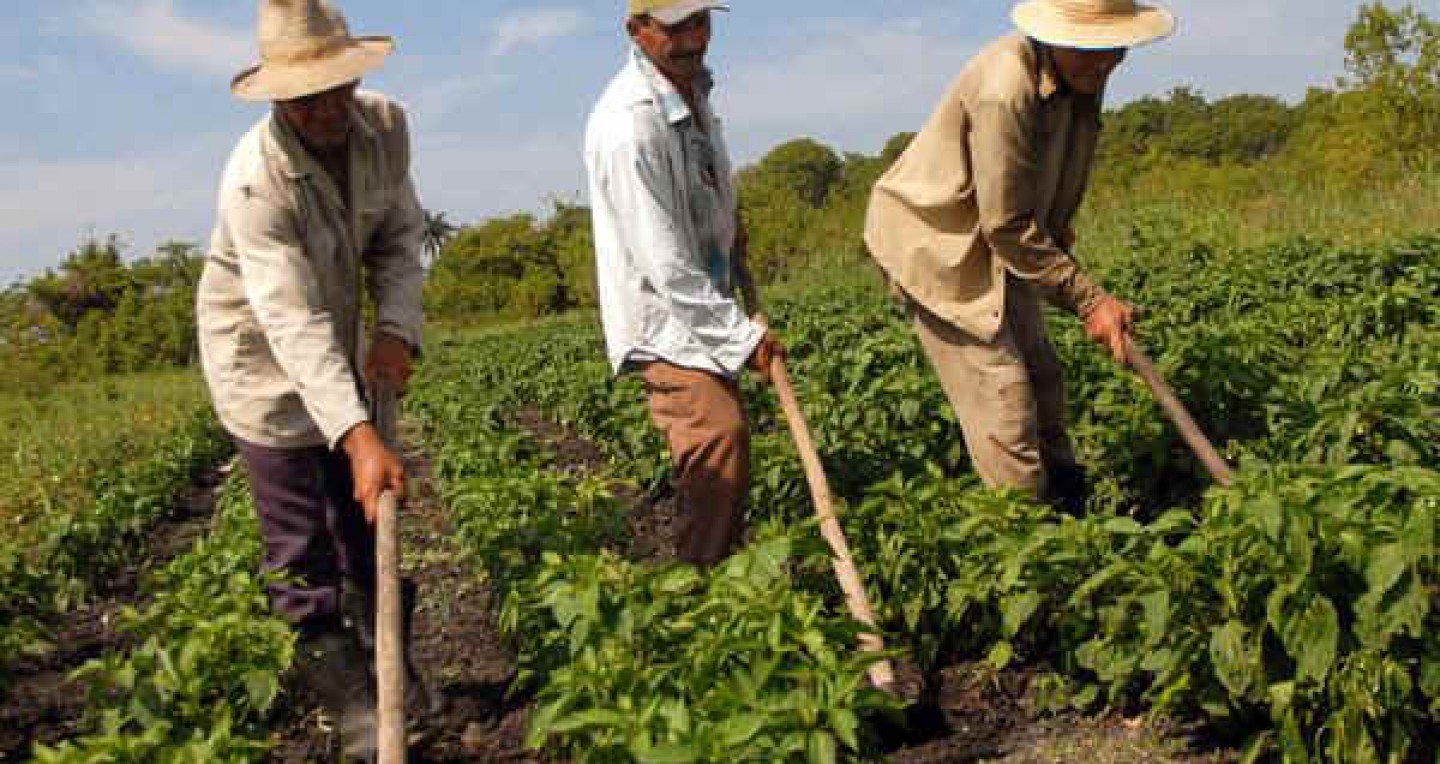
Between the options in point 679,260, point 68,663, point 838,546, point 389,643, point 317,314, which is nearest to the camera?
point 389,643

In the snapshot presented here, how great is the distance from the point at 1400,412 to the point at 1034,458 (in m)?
1.04

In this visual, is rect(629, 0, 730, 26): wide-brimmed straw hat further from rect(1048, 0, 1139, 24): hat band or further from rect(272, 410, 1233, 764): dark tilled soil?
rect(272, 410, 1233, 764): dark tilled soil

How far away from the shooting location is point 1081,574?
294cm

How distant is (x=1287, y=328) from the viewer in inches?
206

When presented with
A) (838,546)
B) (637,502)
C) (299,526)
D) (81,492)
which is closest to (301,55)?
(299,526)

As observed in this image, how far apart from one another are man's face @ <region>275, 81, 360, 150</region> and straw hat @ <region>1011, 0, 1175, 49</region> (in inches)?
73.9

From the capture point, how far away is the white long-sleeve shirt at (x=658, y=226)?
3.22 m

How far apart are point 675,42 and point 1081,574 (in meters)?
1.77

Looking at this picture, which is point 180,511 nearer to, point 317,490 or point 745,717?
point 317,490

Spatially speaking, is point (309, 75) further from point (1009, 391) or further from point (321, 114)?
point (1009, 391)

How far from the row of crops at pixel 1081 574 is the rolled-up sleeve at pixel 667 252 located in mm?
552

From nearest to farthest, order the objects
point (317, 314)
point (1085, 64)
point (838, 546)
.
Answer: point (317, 314) → point (838, 546) → point (1085, 64)

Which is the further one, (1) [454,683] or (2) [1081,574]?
(1) [454,683]

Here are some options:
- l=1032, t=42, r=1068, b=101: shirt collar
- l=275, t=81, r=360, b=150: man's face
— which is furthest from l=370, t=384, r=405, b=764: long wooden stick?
l=1032, t=42, r=1068, b=101: shirt collar
